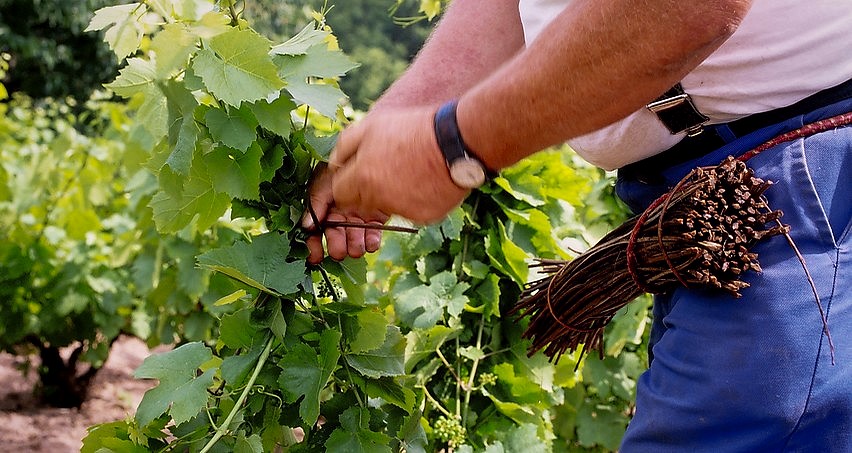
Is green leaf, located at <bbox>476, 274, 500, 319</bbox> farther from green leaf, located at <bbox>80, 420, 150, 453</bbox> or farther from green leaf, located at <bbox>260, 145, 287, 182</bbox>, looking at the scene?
green leaf, located at <bbox>80, 420, 150, 453</bbox>

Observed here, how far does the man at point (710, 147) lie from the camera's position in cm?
113

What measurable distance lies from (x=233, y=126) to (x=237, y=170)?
0.08 metres

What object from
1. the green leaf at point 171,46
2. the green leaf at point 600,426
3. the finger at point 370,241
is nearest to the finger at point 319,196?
the finger at point 370,241

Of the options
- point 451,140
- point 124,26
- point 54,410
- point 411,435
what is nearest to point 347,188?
point 451,140

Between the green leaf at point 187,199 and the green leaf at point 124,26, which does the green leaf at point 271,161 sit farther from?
the green leaf at point 124,26

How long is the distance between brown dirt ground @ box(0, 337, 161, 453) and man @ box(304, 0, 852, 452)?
272 centimetres

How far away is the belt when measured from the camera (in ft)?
4.22

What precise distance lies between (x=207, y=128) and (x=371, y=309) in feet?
1.51

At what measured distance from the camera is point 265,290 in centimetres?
152

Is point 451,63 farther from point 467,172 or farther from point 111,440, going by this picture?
point 111,440

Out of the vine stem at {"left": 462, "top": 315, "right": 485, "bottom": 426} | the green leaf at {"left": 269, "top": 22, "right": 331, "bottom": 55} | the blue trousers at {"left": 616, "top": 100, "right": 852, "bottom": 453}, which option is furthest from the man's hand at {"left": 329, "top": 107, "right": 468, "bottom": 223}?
the vine stem at {"left": 462, "top": 315, "right": 485, "bottom": 426}

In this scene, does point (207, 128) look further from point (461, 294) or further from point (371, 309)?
point (461, 294)

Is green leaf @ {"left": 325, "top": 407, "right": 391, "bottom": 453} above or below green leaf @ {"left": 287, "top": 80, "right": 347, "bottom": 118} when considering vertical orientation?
below

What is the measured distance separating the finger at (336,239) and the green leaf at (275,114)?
0.21 m
